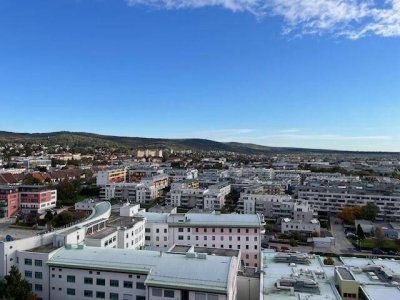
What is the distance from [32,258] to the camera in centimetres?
1541

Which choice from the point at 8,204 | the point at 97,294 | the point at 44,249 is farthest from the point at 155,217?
the point at 8,204

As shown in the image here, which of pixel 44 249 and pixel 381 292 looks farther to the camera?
pixel 44 249

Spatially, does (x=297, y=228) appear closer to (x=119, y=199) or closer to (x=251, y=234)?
(x=251, y=234)

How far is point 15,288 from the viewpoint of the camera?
1392 cm

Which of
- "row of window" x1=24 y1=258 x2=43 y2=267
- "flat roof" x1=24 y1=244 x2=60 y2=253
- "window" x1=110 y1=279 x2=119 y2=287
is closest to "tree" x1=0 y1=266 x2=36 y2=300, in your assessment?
"row of window" x1=24 y1=258 x2=43 y2=267

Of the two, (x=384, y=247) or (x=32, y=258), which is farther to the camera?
(x=384, y=247)

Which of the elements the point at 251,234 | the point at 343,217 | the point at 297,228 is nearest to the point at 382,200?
the point at 343,217

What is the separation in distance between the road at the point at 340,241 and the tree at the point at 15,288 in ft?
69.8

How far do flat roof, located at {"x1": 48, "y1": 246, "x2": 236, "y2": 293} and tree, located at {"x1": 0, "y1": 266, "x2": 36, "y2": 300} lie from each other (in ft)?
3.81

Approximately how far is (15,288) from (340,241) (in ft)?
81.5

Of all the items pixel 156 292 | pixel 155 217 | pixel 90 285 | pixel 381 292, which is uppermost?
pixel 155 217

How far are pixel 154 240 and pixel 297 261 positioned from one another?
8993mm

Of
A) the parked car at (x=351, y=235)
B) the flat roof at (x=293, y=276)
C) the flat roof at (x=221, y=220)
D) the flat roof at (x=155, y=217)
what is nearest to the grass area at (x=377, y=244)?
the parked car at (x=351, y=235)

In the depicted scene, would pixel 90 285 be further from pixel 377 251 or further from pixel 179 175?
pixel 179 175
